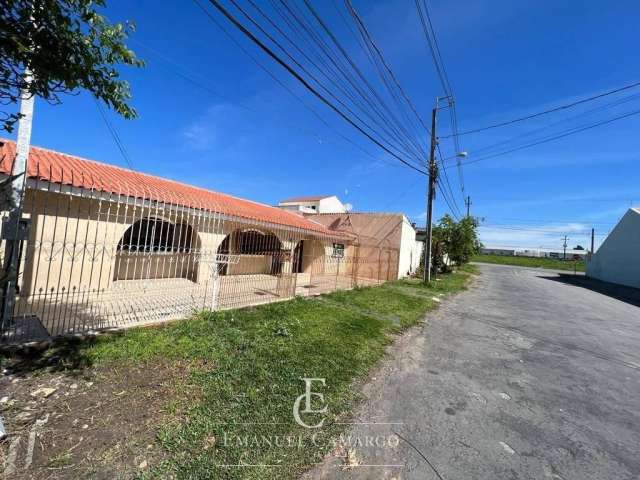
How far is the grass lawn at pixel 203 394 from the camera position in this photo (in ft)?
7.72

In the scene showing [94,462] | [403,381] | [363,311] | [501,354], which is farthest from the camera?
[363,311]

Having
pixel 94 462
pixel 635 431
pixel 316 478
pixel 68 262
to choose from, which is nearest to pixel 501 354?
pixel 635 431

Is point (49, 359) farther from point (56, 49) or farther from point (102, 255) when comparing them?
point (56, 49)

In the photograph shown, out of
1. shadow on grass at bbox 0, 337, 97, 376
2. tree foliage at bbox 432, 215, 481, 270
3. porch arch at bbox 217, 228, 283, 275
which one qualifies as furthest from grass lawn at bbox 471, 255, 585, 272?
shadow on grass at bbox 0, 337, 97, 376

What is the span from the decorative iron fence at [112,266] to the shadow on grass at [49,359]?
27 centimetres

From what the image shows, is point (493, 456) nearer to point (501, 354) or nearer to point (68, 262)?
point (501, 354)

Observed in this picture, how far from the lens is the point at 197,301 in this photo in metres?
6.86

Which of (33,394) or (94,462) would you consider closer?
(94,462)

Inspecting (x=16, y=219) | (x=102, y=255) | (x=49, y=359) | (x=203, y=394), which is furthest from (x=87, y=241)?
(x=203, y=394)

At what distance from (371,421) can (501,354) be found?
392cm

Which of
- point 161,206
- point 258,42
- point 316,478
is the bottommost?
point 316,478

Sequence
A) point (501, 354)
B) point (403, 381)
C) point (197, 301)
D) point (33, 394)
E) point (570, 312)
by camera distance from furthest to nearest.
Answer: point (570, 312)
point (197, 301)
point (501, 354)
point (403, 381)
point (33, 394)

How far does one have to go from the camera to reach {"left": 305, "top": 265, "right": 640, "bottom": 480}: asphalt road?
2639 mm

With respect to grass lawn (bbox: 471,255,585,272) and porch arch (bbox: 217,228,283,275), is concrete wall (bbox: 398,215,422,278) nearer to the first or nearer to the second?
porch arch (bbox: 217,228,283,275)
